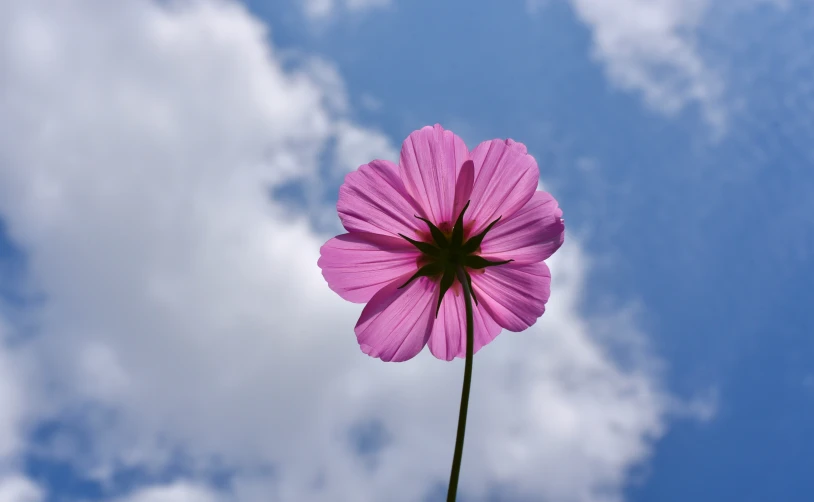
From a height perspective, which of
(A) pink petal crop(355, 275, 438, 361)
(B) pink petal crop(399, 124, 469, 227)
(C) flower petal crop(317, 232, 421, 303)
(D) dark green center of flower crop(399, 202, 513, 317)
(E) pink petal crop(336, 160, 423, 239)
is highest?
(B) pink petal crop(399, 124, 469, 227)

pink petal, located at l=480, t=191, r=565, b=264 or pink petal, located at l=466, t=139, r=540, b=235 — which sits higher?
pink petal, located at l=466, t=139, r=540, b=235

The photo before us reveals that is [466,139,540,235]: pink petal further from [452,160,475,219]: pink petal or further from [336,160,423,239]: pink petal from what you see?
[336,160,423,239]: pink petal

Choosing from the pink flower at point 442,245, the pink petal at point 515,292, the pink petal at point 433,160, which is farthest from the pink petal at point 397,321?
the pink petal at point 433,160

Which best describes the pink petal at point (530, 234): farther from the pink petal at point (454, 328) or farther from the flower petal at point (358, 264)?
the flower petal at point (358, 264)

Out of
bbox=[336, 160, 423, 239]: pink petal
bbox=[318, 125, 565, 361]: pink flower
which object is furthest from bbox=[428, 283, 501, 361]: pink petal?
bbox=[336, 160, 423, 239]: pink petal

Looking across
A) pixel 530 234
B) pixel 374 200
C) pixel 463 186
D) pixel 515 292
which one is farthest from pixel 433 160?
pixel 515 292

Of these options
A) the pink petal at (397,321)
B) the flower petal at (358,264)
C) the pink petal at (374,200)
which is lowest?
the pink petal at (397,321)
